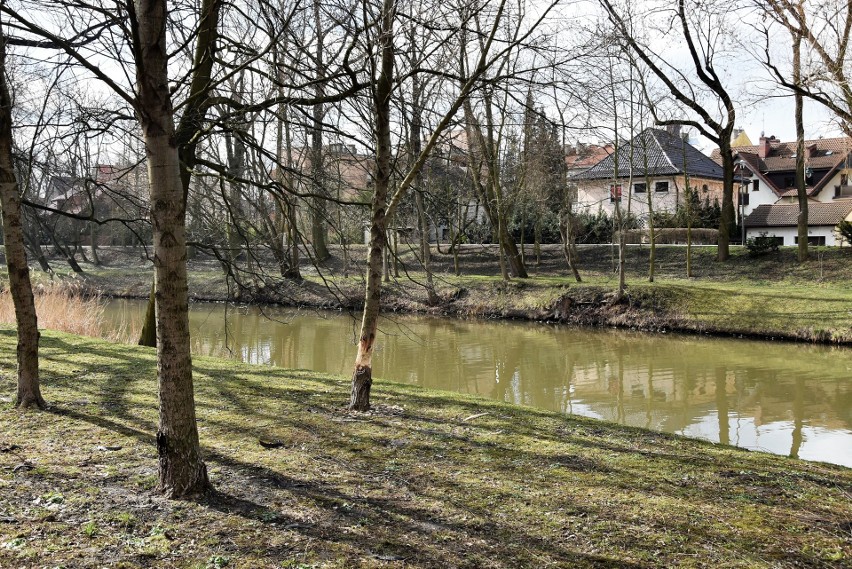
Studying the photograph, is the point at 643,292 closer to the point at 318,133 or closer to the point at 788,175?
the point at 318,133

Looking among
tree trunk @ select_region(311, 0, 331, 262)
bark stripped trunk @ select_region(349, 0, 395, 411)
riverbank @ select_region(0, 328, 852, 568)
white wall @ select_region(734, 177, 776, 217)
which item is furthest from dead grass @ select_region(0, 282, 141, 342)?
white wall @ select_region(734, 177, 776, 217)

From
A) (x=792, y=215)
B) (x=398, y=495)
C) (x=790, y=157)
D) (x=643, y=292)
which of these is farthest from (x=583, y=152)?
(x=790, y=157)

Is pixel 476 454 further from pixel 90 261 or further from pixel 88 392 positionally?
pixel 90 261

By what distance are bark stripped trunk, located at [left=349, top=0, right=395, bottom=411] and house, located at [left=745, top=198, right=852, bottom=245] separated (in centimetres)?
3545

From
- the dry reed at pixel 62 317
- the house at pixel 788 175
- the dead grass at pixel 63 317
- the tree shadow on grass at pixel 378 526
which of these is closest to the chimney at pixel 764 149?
the house at pixel 788 175

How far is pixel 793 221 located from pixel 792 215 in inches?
20.6

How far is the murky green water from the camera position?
10.7 meters

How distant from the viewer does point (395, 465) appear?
5.52 metres

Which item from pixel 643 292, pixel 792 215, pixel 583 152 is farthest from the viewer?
pixel 792 215

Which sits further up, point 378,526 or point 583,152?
point 583,152

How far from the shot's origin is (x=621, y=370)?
15273mm

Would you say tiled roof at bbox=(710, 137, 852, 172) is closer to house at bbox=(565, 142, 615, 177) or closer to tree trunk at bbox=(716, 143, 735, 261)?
house at bbox=(565, 142, 615, 177)

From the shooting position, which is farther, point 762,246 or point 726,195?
point 762,246

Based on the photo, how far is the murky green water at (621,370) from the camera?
35.2 feet
